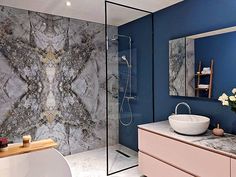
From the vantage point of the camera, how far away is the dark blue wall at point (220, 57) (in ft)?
7.18

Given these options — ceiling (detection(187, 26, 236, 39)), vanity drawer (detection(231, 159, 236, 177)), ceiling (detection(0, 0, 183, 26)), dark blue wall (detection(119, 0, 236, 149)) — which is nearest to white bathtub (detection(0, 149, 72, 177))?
vanity drawer (detection(231, 159, 236, 177))

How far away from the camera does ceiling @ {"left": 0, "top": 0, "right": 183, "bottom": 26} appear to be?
2787 millimetres

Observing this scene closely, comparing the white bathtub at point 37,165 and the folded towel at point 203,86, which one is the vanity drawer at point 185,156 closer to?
the folded towel at point 203,86

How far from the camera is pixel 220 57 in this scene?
229cm

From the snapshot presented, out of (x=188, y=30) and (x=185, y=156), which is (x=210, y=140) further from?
(x=188, y=30)

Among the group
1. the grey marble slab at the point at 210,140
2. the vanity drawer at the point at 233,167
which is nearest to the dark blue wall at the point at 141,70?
the grey marble slab at the point at 210,140

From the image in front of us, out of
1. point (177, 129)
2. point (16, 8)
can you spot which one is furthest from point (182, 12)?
point (16, 8)

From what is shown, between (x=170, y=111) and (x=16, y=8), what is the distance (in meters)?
2.94

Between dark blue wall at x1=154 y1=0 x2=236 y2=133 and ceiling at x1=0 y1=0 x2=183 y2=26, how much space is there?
22cm

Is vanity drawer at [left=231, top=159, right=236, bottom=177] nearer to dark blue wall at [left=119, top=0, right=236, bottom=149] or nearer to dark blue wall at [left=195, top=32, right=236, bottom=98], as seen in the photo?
dark blue wall at [left=119, top=0, right=236, bottom=149]

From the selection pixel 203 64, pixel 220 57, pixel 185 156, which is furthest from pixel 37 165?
pixel 220 57

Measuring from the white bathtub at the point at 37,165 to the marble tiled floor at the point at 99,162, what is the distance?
3.05 ft

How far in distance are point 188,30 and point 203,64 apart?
0.57 metres

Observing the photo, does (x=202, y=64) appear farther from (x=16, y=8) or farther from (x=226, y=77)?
(x=16, y=8)
